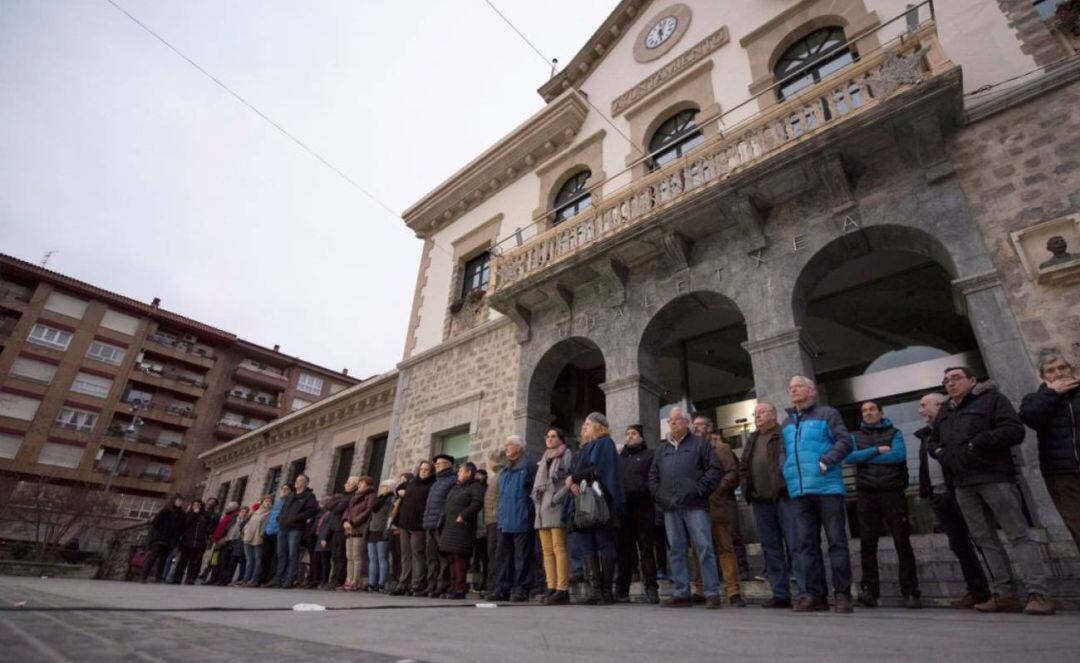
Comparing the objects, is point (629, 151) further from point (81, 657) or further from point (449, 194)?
point (81, 657)

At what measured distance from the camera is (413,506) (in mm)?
7387

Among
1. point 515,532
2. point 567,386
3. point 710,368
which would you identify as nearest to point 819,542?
point 515,532

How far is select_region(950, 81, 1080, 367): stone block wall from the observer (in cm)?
541

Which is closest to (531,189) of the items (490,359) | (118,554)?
(490,359)

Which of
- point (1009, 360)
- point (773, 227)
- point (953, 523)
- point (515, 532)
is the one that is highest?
point (773, 227)

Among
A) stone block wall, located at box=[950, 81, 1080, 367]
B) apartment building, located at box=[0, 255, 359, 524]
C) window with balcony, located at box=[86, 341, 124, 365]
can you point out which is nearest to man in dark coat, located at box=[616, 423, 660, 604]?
stone block wall, located at box=[950, 81, 1080, 367]

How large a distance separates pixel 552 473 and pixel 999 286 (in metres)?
5.23

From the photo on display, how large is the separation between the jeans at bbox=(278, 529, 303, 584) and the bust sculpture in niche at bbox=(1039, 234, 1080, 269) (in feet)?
36.2

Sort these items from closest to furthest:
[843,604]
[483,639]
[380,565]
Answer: [483,639] < [843,604] < [380,565]

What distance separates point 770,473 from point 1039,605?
1.83 metres

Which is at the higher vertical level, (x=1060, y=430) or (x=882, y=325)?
(x=882, y=325)

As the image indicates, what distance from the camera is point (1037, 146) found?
6113 mm

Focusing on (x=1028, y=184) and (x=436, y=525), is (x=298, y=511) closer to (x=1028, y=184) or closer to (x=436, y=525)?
(x=436, y=525)

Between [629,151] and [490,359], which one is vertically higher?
[629,151]
